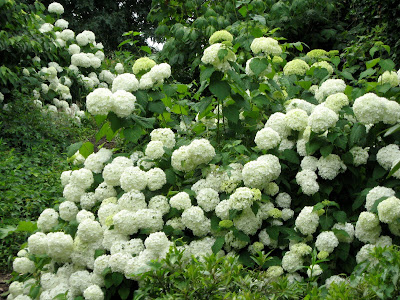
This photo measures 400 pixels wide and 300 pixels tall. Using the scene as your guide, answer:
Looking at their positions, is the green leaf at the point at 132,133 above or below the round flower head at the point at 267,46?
below

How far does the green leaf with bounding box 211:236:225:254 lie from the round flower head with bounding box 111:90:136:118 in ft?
3.51

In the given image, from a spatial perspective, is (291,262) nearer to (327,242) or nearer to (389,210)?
(327,242)

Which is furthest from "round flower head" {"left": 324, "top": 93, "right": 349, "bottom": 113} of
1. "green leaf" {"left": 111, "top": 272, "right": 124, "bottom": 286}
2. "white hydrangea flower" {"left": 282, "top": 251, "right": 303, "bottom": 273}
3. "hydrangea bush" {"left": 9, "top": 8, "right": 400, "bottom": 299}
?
"green leaf" {"left": 111, "top": 272, "right": 124, "bottom": 286}

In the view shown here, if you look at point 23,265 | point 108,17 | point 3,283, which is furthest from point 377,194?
point 108,17

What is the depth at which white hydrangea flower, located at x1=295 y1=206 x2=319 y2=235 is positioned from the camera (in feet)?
9.59

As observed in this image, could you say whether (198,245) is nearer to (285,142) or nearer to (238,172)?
(238,172)

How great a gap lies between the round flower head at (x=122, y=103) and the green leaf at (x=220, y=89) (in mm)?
566

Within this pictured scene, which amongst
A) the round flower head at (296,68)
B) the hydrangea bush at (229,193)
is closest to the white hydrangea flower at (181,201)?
the hydrangea bush at (229,193)

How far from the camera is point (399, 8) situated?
5695 mm

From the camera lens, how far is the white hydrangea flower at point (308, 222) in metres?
2.92

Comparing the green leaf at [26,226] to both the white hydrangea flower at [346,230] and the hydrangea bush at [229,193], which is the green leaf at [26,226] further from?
the white hydrangea flower at [346,230]

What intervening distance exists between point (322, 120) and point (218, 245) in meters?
1.03

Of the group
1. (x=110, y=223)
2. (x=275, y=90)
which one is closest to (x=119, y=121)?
(x=110, y=223)

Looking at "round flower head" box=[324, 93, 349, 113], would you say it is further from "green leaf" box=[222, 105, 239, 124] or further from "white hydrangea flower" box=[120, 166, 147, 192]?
"white hydrangea flower" box=[120, 166, 147, 192]
